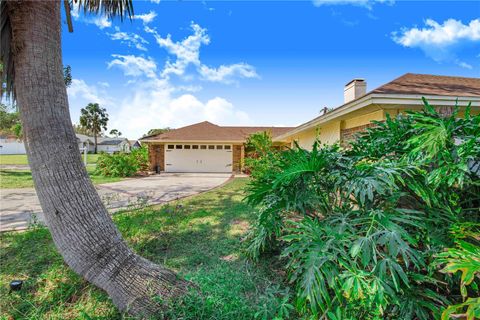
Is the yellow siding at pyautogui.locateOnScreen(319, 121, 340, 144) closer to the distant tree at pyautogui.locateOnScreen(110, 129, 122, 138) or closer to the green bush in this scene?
the green bush

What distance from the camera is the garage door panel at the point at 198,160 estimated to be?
17625 mm

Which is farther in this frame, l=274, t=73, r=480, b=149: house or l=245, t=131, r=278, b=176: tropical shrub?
l=245, t=131, r=278, b=176: tropical shrub

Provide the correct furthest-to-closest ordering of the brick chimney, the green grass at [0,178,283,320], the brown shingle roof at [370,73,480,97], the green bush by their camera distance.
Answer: the green bush
the brick chimney
the brown shingle roof at [370,73,480,97]
the green grass at [0,178,283,320]

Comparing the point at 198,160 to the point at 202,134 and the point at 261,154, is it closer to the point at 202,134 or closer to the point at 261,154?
the point at 202,134

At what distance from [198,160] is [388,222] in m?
16.6

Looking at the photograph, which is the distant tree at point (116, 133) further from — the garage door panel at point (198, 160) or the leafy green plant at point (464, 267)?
the leafy green plant at point (464, 267)

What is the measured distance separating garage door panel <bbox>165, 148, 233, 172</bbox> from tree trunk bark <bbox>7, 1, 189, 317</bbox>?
1515 centimetres

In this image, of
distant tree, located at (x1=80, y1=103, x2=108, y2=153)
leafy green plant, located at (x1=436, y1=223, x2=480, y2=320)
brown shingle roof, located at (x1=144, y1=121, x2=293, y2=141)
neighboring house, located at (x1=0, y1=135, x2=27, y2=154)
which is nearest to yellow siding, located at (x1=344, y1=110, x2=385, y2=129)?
leafy green plant, located at (x1=436, y1=223, x2=480, y2=320)

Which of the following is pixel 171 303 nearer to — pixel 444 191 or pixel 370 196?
pixel 370 196

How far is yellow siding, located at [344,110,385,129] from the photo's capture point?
480 cm

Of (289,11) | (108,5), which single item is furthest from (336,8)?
(108,5)

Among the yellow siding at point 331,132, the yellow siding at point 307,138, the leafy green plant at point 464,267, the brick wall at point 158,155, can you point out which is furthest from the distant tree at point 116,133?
the leafy green plant at point 464,267

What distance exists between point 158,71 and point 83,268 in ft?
38.7

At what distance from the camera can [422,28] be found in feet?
25.6
